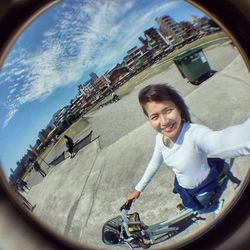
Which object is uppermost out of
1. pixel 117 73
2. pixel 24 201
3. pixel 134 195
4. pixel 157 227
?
pixel 117 73

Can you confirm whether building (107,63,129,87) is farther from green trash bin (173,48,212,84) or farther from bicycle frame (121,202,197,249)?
bicycle frame (121,202,197,249)

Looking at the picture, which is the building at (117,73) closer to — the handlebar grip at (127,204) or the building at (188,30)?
the building at (188,30)

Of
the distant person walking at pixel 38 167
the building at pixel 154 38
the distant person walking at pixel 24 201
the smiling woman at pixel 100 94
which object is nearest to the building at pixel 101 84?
the smiling woman at pixel 100 94

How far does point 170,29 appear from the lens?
103cm

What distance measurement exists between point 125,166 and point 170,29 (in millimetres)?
320

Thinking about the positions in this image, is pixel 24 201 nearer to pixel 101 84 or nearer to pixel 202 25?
pixel 101 84

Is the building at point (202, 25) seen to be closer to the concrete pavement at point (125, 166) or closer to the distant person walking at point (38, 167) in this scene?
the concrete pavement at point (125, 166)

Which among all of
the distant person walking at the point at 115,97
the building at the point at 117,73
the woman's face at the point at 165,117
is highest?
the building at the point at 117,73

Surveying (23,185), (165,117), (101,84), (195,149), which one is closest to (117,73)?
(101,84)

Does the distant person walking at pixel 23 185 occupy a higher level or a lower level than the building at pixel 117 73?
lower

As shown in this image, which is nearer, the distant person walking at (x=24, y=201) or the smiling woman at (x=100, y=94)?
the smiling woman at (x=100, y=94)

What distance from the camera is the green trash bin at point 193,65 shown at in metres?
1.04

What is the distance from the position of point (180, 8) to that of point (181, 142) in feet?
0.98

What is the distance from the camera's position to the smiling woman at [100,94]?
1.03 meters
